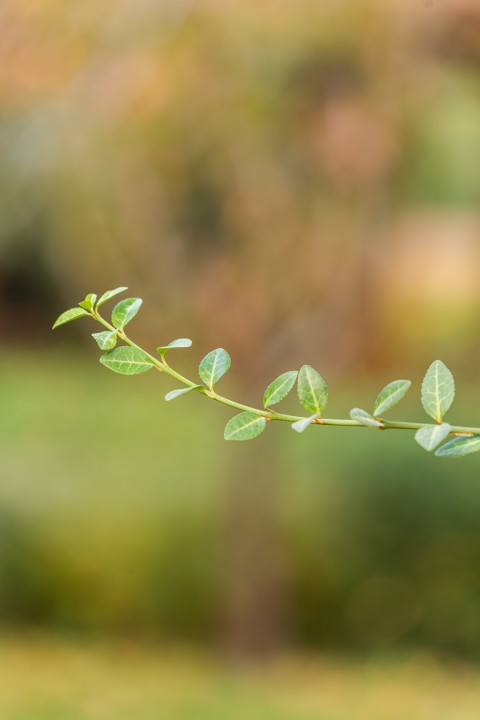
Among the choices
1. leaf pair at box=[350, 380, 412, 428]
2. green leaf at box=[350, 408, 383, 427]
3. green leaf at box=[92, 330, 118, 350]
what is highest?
green leaf at box=[92, 330, 118, 350]

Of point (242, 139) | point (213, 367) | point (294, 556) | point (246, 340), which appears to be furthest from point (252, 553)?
point (213, 367)

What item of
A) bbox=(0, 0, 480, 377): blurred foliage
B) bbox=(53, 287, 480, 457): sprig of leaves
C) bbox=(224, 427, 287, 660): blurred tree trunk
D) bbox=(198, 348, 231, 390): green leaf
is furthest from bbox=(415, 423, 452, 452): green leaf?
bbox=(224, 427, 287, 660): blurred tree trunk

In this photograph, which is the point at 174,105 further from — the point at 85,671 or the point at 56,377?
the point at 56,377

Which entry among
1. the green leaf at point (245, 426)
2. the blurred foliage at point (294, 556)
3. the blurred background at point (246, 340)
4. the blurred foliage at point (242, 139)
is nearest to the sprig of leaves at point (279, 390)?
the green leaf at point (245, 426)

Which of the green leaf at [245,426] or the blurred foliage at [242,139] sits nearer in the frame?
the green leaf at [245,426]

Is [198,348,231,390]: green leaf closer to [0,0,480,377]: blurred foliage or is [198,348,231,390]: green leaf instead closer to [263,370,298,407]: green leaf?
[263,370,298,407]: green leaf

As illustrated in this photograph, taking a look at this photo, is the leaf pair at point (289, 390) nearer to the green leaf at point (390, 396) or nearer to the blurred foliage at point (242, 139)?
the green leaf at point (390, 396)
